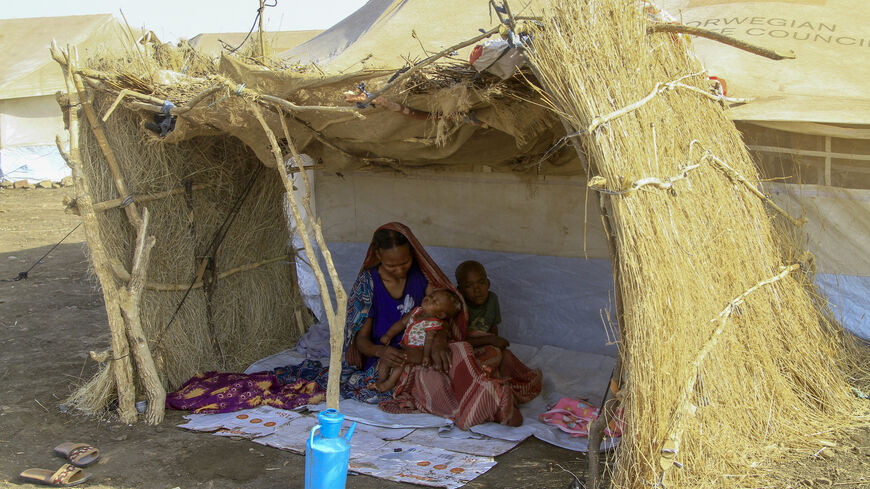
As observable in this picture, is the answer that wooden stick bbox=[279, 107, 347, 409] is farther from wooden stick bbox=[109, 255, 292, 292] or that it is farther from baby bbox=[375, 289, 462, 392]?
wooden stick bbox=[109, 255, 292, 292]

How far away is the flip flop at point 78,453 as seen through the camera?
3.94 m

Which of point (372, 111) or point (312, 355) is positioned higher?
point (372, 111)

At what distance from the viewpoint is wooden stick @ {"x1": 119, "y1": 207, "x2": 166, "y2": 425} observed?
4492mm

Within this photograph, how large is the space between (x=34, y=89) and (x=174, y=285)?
1137cm

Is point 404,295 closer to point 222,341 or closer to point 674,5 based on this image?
point 222,341

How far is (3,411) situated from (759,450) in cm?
447

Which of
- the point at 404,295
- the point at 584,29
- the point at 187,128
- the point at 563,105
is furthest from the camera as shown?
the point at 404,295

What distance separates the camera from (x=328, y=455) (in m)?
3.11

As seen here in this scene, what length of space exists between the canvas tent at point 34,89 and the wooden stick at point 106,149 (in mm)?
10366

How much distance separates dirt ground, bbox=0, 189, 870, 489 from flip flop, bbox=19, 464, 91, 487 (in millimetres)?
58

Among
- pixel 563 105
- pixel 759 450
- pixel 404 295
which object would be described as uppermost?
pixel 563 105

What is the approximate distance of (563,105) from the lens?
2.95m

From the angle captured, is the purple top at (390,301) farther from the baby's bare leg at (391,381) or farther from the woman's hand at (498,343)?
the woman's hand at (498,343)

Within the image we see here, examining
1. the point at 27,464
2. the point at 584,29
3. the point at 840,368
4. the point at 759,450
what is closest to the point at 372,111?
the point at 584,29
